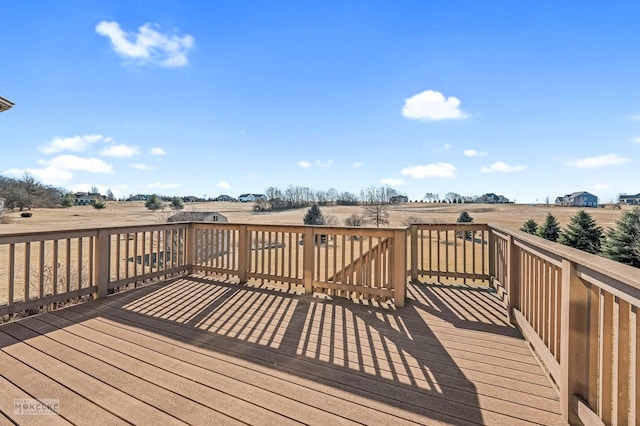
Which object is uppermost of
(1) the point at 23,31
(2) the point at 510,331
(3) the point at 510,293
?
(1) the point at 23,31

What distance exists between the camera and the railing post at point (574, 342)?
1.62 metres

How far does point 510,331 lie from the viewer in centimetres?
292

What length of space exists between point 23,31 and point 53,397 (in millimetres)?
8007

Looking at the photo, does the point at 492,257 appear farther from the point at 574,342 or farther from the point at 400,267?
the point at 574,342

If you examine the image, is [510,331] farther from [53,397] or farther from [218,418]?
[53,397]

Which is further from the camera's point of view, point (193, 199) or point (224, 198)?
point (224, 198)

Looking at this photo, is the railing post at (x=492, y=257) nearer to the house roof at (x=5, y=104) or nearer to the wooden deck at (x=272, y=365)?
the wooden deck at (x=272, y=365)

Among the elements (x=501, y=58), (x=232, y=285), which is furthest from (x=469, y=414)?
(x=501, y=58)

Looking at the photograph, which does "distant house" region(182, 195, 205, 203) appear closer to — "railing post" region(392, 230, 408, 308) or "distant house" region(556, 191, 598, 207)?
"railing post" region(392, 230, 408, 308)

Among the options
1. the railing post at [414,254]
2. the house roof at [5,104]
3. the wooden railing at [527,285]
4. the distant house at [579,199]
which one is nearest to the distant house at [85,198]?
the house roof at [5,104]

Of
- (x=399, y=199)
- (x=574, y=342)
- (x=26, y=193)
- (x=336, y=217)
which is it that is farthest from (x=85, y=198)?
(x=574, y=342)

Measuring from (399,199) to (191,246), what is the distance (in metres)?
41.5

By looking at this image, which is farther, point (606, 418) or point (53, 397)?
point (53, 397)

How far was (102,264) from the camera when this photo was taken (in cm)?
387
